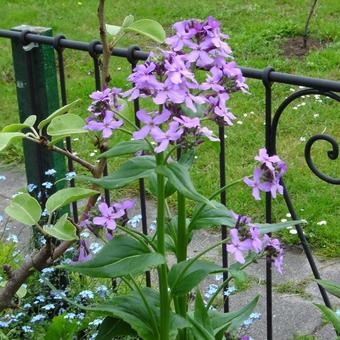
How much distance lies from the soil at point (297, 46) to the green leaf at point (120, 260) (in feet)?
16.7

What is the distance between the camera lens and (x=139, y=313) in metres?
2.27

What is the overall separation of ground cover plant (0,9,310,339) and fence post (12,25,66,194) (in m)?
0.93

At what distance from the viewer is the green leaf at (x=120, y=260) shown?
2.07 m

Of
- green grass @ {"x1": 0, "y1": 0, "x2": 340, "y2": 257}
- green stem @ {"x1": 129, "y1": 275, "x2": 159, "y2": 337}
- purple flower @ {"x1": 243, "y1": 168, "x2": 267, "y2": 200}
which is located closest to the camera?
purple flower @ {"x1": 243, "y1": 168, "x2": 267, "y2": 200}

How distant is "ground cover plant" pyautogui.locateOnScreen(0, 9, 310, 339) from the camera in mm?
1924

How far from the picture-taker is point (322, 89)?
2.40 metres

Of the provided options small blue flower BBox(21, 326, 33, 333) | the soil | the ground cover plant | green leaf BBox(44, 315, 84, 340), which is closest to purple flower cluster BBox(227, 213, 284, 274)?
the ground cover plant

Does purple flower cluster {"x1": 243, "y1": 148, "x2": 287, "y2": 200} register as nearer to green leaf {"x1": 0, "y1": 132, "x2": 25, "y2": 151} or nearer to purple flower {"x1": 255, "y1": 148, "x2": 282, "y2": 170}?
purple flower {"x1": 255, "y1": 148, "x2": 282, "y2": 170}

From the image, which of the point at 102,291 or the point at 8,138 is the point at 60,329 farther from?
the point at 8,138

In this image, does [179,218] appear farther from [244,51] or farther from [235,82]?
[244,51]

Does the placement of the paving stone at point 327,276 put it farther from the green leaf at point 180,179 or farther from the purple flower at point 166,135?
the purple flower at point 166,135

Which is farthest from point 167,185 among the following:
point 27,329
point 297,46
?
point 297,46

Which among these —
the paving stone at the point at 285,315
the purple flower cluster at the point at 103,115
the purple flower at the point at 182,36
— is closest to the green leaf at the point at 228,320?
the purple flower cluster at the point at 103,115

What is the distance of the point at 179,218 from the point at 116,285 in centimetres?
113
